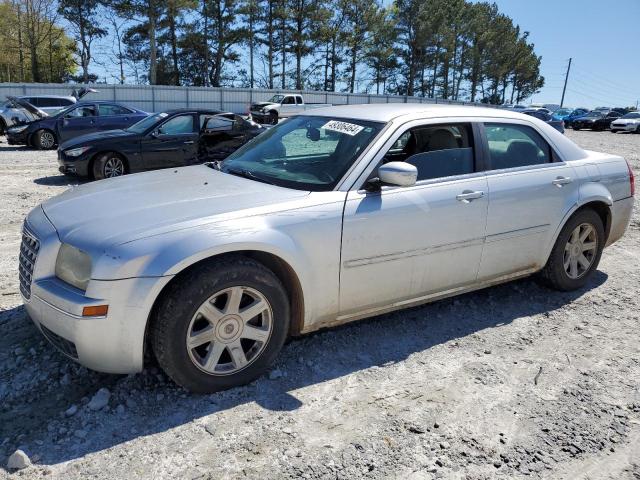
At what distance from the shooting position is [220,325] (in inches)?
116

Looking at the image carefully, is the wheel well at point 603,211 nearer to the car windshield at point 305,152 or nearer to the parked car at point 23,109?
the car windshield at point 305,152

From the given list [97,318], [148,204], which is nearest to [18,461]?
[97,318]

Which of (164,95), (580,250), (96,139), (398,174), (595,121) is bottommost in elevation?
(580,250)

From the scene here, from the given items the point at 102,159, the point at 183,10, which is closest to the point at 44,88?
the point at 183,10

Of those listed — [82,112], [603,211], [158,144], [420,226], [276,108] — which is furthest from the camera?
[276,108]

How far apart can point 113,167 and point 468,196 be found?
7.82 metres

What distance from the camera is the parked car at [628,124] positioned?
36.0 m

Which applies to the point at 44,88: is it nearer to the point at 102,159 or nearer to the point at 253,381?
the point at 102,159

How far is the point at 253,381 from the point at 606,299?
327cm

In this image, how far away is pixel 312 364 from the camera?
3.41 meters

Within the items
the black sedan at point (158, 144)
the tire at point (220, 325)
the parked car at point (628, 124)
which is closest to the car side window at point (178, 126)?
the black sedan at point (158, 144)

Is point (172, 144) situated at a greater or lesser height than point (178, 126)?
lesser

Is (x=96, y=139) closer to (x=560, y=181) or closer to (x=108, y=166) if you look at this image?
(x=108, y=166)

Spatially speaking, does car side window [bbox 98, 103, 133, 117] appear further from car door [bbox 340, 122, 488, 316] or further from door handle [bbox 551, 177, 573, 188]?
door handle [bbox 551, 177, 573, 188]
